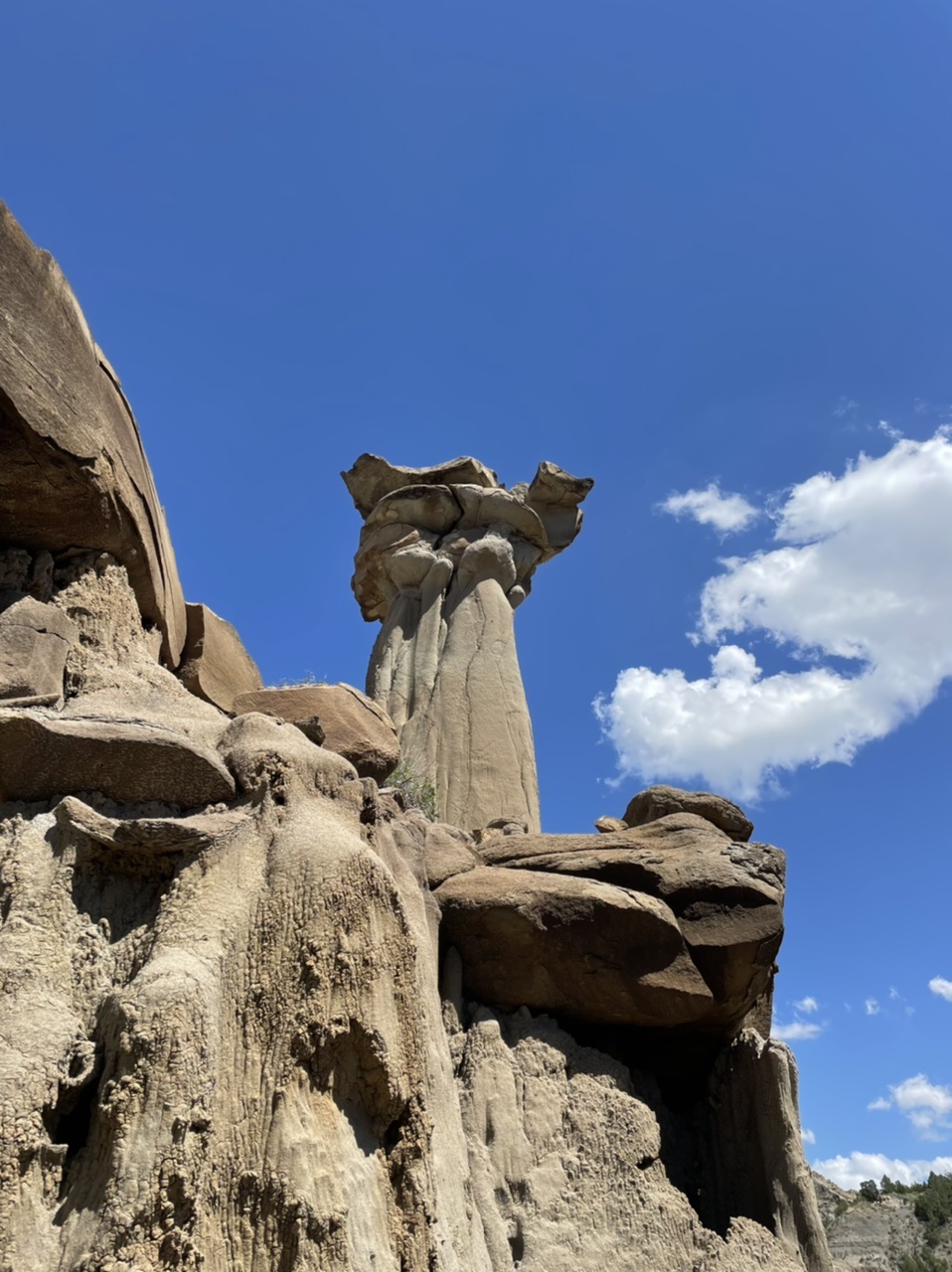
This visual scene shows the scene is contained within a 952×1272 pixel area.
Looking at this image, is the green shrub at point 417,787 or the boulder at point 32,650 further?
the green shrub at point 417,787

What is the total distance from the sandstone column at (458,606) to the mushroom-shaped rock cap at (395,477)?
0.01m

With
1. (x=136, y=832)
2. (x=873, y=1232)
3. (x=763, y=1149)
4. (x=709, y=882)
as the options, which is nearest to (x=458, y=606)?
(x=709, y=882)

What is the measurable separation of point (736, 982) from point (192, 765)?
3465mm

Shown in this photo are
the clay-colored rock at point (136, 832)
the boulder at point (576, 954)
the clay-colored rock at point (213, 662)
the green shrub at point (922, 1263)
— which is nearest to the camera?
the clay-colored rock at point (136, 832)

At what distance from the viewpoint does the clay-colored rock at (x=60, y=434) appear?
228 inches

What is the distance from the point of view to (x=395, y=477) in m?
14.2

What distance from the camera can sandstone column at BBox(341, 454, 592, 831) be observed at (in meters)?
11.5

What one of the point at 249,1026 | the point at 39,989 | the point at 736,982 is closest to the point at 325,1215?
the point at 249,1026

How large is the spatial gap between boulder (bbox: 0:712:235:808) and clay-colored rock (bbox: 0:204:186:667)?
142 cm

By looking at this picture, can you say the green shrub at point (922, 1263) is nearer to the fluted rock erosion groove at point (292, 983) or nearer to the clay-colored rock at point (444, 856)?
the fluted rock erosion groove at point (292, 983)

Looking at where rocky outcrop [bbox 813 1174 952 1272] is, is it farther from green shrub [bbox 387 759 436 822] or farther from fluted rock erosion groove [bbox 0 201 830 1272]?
fluted rock erosion groove [bbox 0 201 830 1272]

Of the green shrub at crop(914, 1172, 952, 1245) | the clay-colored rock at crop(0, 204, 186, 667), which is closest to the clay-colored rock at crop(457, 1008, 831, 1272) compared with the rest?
the clay-colored rock at crop(0, 204, 186, 667)

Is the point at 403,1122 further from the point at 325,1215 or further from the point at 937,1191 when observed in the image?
the point at 937,1191

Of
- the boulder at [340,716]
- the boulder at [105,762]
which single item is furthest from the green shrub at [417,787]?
the boulder at [105,762]
